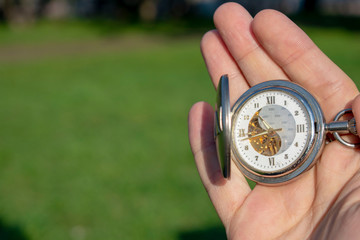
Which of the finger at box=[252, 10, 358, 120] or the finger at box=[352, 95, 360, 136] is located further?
the finger at box=[252, 10, 358, 120]

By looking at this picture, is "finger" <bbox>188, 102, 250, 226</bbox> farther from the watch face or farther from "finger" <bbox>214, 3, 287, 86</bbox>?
"finger" <bbox>214, 3, 287, 86</bbox>

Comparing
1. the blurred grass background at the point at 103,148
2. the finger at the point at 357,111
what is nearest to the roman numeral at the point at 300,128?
the finger at the point at 357,111

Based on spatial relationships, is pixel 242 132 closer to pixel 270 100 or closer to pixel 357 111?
pixel 270 100

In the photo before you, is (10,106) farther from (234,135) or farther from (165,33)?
(165,33)

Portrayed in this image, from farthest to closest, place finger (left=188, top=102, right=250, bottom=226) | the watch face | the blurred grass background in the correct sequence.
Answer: the blurred grass background → finger (left=188, top=102, right=250, bottom=226) → the watch face

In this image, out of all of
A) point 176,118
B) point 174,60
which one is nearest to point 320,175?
point 176,118

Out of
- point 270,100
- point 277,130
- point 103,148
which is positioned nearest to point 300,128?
point 277,130

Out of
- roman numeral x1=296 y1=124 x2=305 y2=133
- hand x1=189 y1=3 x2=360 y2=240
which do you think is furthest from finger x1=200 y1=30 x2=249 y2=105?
roman numeral x1=296 y1=124 x2=305 y2=133

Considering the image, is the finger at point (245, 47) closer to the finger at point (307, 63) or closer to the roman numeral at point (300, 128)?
the finger at point (307, 63)
